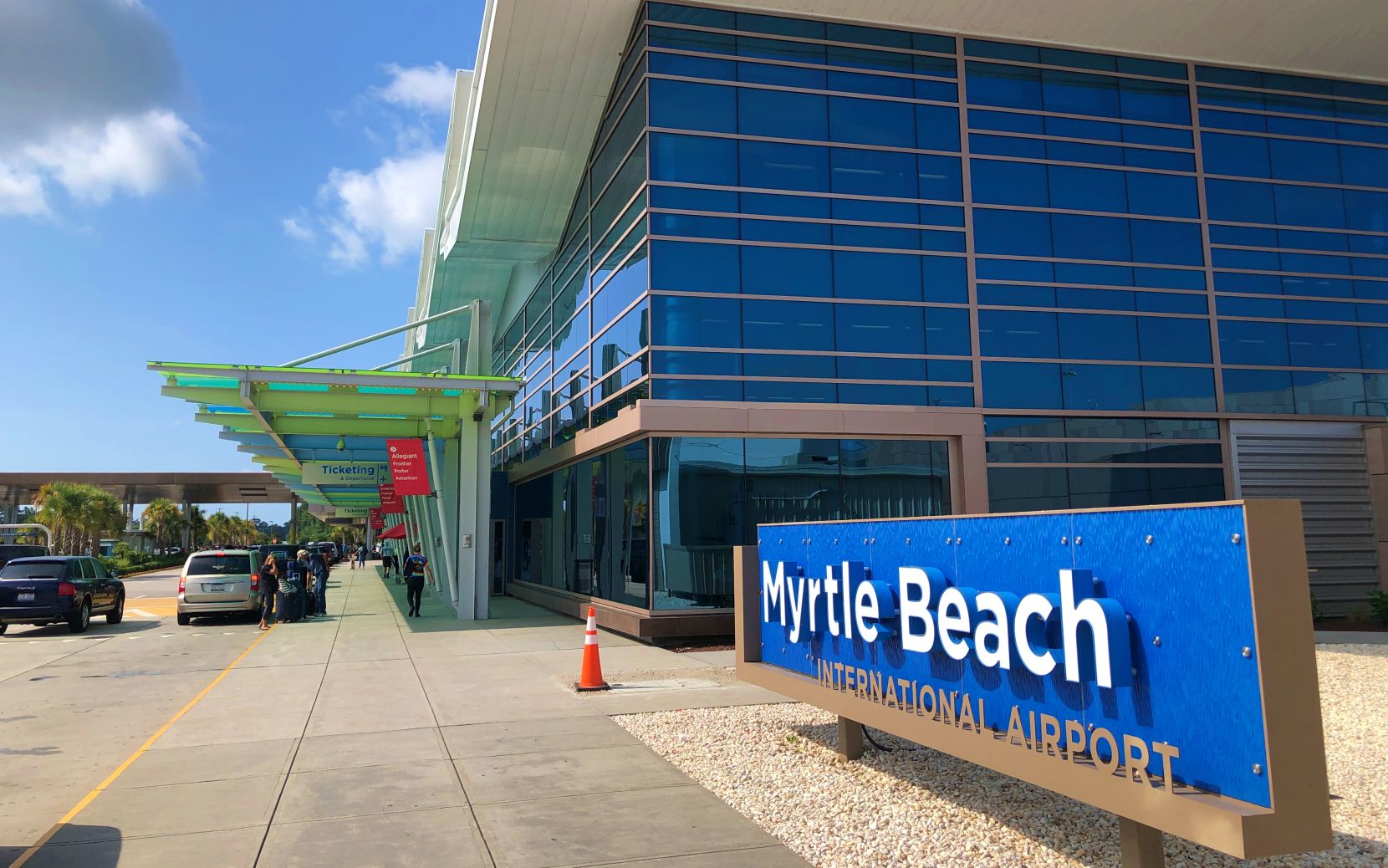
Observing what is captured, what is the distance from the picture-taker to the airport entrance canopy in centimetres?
Answer: 2022

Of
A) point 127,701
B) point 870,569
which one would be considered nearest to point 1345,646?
point 870,569

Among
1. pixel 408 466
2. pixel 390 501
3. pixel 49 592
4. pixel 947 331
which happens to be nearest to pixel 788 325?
pixel 947 331

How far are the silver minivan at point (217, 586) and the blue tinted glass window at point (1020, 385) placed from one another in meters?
17.2

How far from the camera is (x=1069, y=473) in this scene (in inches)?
737

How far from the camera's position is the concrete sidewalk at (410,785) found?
564 centimetres

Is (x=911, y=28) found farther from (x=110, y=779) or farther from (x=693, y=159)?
(x=110, y=779)

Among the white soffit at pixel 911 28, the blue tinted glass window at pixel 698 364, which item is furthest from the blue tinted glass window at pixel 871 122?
the blue tinted glass window at pixel 698 364

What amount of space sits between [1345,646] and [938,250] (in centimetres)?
965

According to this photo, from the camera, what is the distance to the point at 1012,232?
766 inches

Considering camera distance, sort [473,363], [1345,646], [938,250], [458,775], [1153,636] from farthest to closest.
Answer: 1. [473,363]
2. [938,250]
3. [1345,646]
4. [458,775]
5. [1153,636]

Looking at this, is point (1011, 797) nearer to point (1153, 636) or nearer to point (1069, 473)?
point (1153, 636)

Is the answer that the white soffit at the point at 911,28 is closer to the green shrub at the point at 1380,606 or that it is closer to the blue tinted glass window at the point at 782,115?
the blue tinted glass window at the point at 782,115

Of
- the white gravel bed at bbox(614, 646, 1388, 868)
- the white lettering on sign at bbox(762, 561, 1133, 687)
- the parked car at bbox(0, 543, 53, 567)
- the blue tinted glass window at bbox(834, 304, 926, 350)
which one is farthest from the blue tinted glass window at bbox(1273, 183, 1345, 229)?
the parked car at bbox(0, 543, 53, 567)

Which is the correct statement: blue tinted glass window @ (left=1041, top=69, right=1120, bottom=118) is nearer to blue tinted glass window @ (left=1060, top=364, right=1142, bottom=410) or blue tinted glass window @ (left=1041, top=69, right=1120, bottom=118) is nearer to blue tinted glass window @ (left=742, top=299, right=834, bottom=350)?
blue tinted glass window @ (left=1060, top=364, right=1142, bottom=410)
